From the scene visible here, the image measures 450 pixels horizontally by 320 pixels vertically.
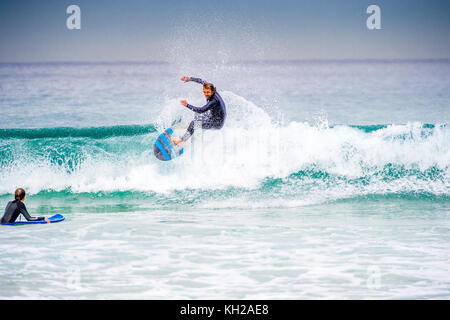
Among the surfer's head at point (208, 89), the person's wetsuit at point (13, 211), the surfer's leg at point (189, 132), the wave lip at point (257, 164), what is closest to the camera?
the person's wetsuit at point (13, 211)

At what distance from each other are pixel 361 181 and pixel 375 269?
6274 millimetres

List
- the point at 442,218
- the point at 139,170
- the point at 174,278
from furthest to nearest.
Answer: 1. the point at 139,170
2. the point at 442,218
3. the point at 174,278

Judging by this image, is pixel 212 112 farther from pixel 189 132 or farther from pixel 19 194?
pixel 19 194

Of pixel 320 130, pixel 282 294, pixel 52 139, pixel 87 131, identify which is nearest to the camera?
pixel 282 294

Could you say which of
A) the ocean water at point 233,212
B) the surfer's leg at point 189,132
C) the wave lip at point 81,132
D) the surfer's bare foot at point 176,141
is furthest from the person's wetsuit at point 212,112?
the wave lip at point 81,132

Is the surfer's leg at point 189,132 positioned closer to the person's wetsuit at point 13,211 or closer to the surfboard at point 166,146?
the surfboard at point 166,146

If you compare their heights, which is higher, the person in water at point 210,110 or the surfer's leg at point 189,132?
the person in water at point 210,110

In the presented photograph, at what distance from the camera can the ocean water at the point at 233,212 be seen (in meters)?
7.17

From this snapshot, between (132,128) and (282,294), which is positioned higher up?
(132,128)

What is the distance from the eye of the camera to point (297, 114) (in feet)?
84.2

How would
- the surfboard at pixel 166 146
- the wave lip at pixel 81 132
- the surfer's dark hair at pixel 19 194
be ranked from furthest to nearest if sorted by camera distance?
the wave lip at pixel 81 132, the surfboard at pixel 166 146, the surfer's dark hair at pixel 19 194

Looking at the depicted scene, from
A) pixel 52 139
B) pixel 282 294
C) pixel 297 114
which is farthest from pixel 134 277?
pixel 297 114

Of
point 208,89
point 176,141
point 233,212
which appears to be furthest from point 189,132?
point 233,212
